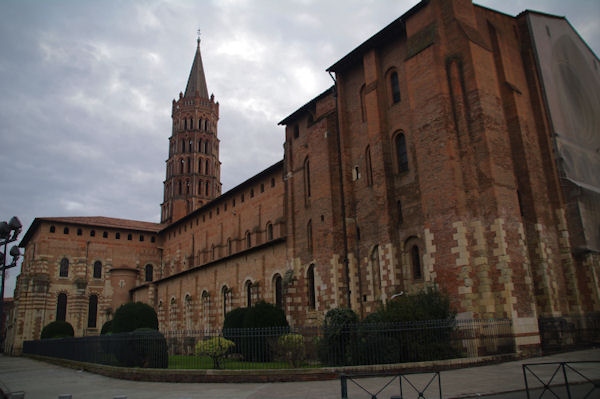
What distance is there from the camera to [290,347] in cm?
1569

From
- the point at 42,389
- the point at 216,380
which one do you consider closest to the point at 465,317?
the point at 216,380

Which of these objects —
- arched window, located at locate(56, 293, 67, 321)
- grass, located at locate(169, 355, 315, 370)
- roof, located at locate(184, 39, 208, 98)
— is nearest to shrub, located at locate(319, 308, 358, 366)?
grass, located at locate(169, 355, 315, 370)

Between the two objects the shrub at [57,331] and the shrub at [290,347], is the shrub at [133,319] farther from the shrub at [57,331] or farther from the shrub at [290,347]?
the shrub at [57,331]

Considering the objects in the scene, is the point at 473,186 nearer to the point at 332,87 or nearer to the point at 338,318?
the point at 338,318

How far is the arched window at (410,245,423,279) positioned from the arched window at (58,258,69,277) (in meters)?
39.4

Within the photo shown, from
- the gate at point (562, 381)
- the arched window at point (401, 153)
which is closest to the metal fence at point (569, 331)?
the gate at point (562, 381)

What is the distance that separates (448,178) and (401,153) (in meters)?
3.81

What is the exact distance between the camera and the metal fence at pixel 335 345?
14.3 meters

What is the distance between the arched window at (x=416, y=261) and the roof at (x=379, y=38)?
403 inches

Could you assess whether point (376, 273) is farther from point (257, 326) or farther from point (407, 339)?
point (407, 339)

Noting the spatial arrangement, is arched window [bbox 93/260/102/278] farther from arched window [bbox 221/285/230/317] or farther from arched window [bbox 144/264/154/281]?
arched window [bbox 221/285/230/317]

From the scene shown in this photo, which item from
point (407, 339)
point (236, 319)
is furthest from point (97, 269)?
point (407, 339)

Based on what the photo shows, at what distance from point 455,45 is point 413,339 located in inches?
489

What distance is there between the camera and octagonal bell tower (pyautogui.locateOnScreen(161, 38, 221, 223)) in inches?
2539
